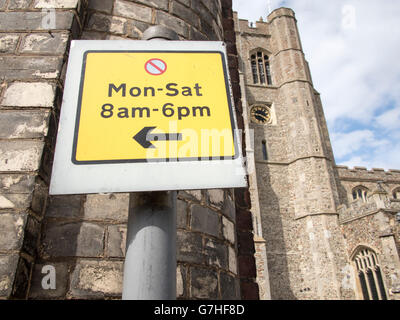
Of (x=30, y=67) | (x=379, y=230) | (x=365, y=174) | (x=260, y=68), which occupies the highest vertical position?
(x=260, y=68)

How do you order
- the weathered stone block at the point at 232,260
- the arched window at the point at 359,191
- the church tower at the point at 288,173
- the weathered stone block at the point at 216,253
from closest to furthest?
1. the weathered stone block at the point at 216,253
2. the weathered stone block at the point at 232,260
3. the church tower at the point at 288,173
4. the arched window at the point at 359,191

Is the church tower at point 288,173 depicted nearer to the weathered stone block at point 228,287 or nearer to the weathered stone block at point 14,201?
the weathered stone block at point 228,287

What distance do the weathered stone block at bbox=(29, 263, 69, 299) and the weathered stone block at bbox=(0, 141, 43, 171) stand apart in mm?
560

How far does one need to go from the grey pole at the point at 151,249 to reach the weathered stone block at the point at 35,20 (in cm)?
175

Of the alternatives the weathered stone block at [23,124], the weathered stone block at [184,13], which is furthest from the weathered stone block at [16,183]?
the weathered stone block at [184,13]

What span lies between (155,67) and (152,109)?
0.22 m

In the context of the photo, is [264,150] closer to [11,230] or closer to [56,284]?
[56,284]

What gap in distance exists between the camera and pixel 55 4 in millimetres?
2160

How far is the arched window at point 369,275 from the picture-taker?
1378 centimetres

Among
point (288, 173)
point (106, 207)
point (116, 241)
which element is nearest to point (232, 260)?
point (116, 241)

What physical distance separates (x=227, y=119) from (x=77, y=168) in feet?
1.74

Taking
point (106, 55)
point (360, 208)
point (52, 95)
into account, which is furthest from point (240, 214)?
point (360, 208)

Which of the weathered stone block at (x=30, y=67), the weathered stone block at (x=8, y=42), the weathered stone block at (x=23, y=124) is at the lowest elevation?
the weathered stone block at (x=23, y=124)
